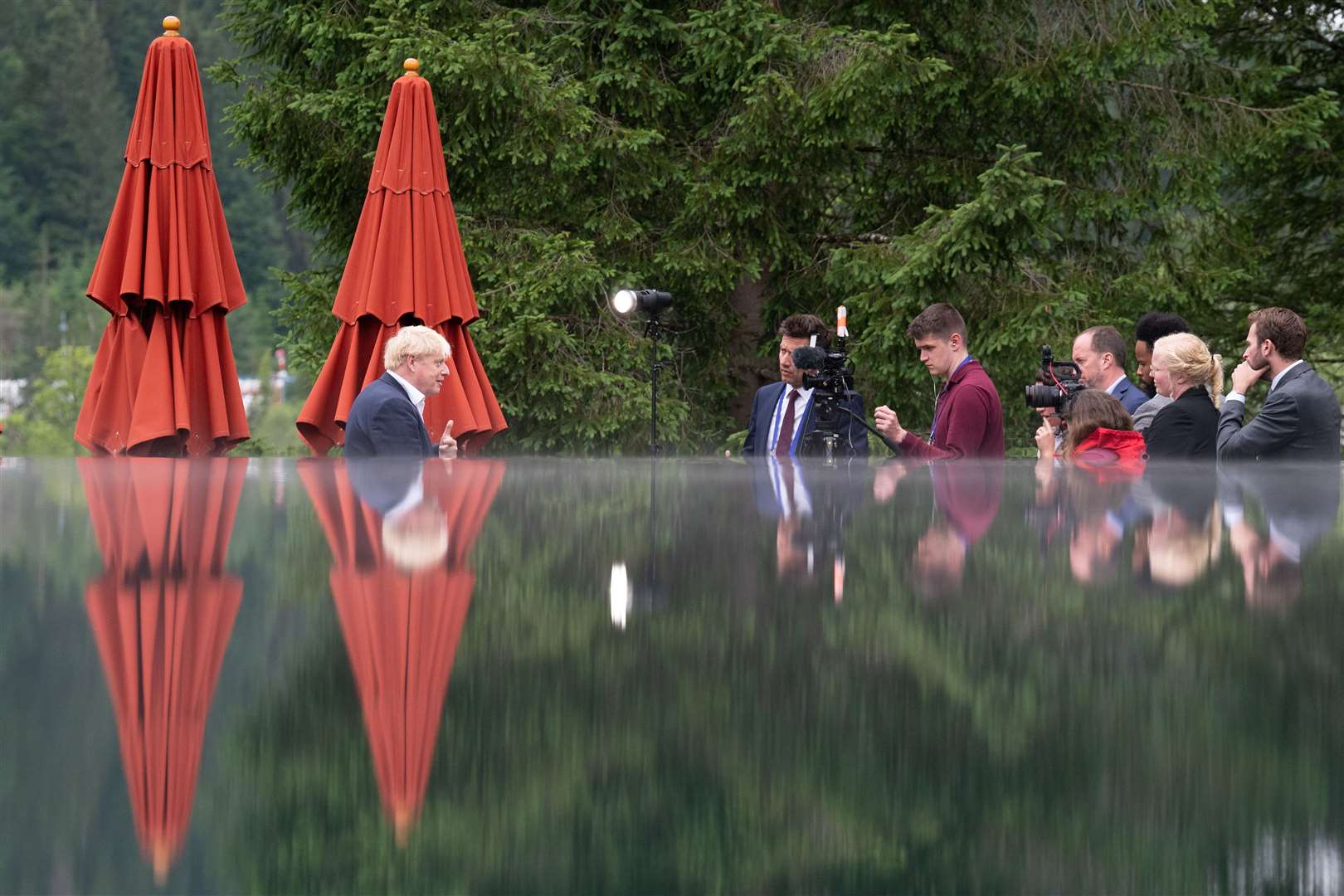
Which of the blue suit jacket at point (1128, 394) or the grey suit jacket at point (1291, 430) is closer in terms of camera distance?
the grey suit jacket at point (1291, 430)

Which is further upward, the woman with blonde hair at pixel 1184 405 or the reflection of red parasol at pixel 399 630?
the woman with blonde hair at pixel 1184 405

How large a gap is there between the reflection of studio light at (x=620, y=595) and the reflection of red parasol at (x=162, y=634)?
0.47 meters

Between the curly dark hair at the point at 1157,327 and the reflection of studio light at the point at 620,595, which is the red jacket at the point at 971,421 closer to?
the curly dark hair at the point at 1157,327

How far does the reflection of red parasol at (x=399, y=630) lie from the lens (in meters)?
1.49

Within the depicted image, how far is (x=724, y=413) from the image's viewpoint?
1420 cm

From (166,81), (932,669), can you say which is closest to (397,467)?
(932,669)

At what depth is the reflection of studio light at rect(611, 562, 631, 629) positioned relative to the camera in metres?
1.84

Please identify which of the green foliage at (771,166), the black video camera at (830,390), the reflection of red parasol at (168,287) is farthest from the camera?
the green foliage at (771,166)

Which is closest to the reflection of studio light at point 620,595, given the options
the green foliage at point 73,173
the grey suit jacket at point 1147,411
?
the grey suit jacket at point 1147,411

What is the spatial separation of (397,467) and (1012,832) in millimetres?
2444

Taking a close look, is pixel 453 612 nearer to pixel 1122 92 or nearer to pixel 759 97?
pixel 759 97

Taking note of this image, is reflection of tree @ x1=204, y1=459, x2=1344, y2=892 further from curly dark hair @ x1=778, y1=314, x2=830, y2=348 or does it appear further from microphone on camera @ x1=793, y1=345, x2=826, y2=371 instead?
curly dark hair @ x1=778, y1=314, x2=830, y2=348

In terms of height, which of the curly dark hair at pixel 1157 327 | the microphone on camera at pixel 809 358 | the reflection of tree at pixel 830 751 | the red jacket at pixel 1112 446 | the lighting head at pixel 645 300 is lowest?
the reflection of tree at pixel 830 751

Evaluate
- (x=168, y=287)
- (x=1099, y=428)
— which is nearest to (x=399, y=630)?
(x=1099, y=428)
